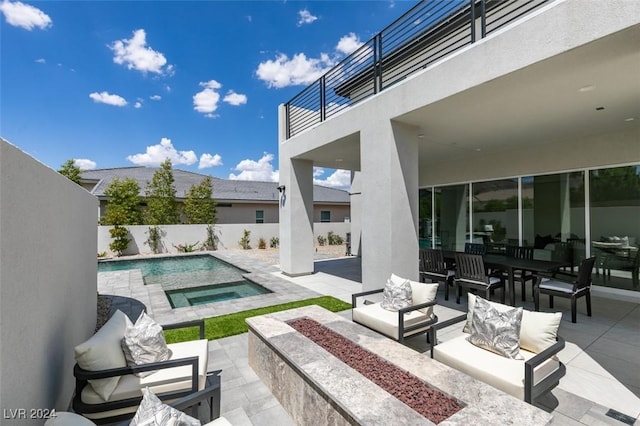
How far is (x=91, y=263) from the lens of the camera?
5484 millimetres

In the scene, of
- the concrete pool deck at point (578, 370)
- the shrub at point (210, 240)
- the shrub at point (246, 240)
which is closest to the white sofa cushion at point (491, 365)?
the concrete pool deck at point (578, 370)

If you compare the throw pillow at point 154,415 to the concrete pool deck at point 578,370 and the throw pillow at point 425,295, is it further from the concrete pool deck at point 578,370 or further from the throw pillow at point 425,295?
the throw pillow at point 425,295

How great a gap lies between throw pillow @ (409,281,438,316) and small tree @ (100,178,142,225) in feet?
55.6

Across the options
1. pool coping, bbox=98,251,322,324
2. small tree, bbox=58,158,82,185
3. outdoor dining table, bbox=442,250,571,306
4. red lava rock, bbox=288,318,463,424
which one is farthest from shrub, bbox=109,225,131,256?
outdoor dining table, bbox=442,250,571,306

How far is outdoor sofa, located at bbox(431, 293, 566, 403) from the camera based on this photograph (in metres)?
2.77

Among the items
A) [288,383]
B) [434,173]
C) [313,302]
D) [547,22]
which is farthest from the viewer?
[434,173]

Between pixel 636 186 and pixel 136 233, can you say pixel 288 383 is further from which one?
pixel 136 233

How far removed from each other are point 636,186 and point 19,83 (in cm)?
1791

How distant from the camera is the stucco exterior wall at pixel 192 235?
640 inches

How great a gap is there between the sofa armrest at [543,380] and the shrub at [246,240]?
17.6 metres

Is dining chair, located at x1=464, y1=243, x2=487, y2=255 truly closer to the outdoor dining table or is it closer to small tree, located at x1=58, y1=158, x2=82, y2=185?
the outdoor dining table

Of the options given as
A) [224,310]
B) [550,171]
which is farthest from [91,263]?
[550,171]

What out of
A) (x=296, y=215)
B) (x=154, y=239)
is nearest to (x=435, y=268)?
(x=296, y=215)

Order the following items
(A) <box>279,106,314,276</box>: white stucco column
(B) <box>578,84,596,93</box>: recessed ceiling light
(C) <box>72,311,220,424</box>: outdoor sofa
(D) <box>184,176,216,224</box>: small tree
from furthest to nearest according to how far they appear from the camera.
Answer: (D) <box>184,176,216,224</box>: small tree < (A) <box>279,106,314,276</box>: white stucco column < (B) <box>578,84,596,93</box>: recessed ceiling light < (C) <box>72,311,220,424</box>: outdoor sofa
